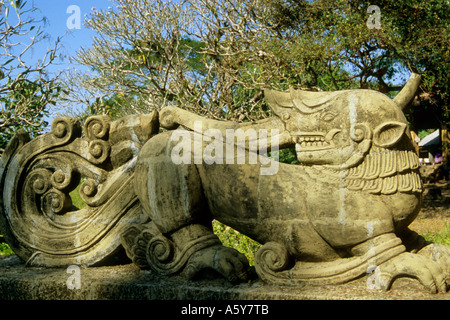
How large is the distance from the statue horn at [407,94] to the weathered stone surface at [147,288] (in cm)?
108

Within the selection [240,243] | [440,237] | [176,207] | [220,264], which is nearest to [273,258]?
[220,264]

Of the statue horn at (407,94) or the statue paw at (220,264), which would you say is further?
the statue horn at (407,94)

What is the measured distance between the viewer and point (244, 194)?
10.0 feet

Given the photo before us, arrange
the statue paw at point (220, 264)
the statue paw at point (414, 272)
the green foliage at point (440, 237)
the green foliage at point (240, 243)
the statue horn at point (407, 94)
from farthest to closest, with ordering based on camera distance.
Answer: the green foliage at point (440, 237)
the green foliage at point (240, 243)
the statue horn at point (407, 94)
the statue paw at point (220, 264)
the statue paw at point (414, 272)

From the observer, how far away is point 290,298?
2.70 meters

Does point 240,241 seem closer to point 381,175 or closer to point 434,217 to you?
point 381,175

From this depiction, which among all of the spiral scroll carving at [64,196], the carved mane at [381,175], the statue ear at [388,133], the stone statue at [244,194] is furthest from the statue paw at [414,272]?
the spiral scroll carving at [64,196]

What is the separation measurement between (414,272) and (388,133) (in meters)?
0.80

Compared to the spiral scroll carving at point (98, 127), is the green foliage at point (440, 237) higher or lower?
lower

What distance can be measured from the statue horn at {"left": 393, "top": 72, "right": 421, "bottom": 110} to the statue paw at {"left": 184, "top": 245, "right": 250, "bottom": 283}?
1.36 meters

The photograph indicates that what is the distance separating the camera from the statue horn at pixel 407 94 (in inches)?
121

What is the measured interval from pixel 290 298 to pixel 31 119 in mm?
4509

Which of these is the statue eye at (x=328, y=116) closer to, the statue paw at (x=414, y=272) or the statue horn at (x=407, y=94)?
the statue horn at (x=407, y=94)
